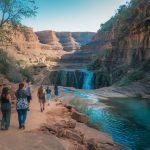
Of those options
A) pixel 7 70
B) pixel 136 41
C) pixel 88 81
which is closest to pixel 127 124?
pixel 7 70

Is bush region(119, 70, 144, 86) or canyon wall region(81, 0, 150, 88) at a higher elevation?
canyon wall region(81, 0, 150, 88)

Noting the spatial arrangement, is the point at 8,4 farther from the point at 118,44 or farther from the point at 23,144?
the point at 118,44

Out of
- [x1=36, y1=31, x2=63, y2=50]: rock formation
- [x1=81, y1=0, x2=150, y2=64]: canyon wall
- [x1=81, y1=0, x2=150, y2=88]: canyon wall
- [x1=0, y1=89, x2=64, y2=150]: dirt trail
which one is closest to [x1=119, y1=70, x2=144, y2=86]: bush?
[x1=81, y1=0, x2=150, y2=88]: canyon wall

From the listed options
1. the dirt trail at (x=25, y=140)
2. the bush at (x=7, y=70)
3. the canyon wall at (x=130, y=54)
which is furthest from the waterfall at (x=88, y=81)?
the dirt trail at (x=25, y=140)

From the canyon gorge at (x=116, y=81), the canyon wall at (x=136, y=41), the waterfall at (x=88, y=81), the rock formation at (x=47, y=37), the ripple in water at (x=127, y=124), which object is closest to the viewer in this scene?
the ripple in water at (x=127, y=124)

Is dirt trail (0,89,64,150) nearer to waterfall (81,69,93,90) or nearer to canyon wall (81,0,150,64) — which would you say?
canyon wall (81,0,150,64)

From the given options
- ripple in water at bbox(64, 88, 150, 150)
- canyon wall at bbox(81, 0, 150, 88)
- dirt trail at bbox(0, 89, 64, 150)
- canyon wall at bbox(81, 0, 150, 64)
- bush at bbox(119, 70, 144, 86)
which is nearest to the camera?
dirt trail at bbox(0, 89, 64, 150)

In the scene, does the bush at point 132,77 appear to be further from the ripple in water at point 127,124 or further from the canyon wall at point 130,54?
the ripple in water at point 127,124

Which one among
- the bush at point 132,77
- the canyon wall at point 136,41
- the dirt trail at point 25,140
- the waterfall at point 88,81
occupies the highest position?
the canyon wall at point 136,41

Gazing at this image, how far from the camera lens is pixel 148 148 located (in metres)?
18.4

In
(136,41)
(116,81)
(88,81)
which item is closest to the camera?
(116,81)

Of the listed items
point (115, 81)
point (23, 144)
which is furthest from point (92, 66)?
point (23, 144)

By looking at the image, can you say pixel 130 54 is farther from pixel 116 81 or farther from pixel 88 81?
pixel 88 81

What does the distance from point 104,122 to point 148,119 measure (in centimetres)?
490
